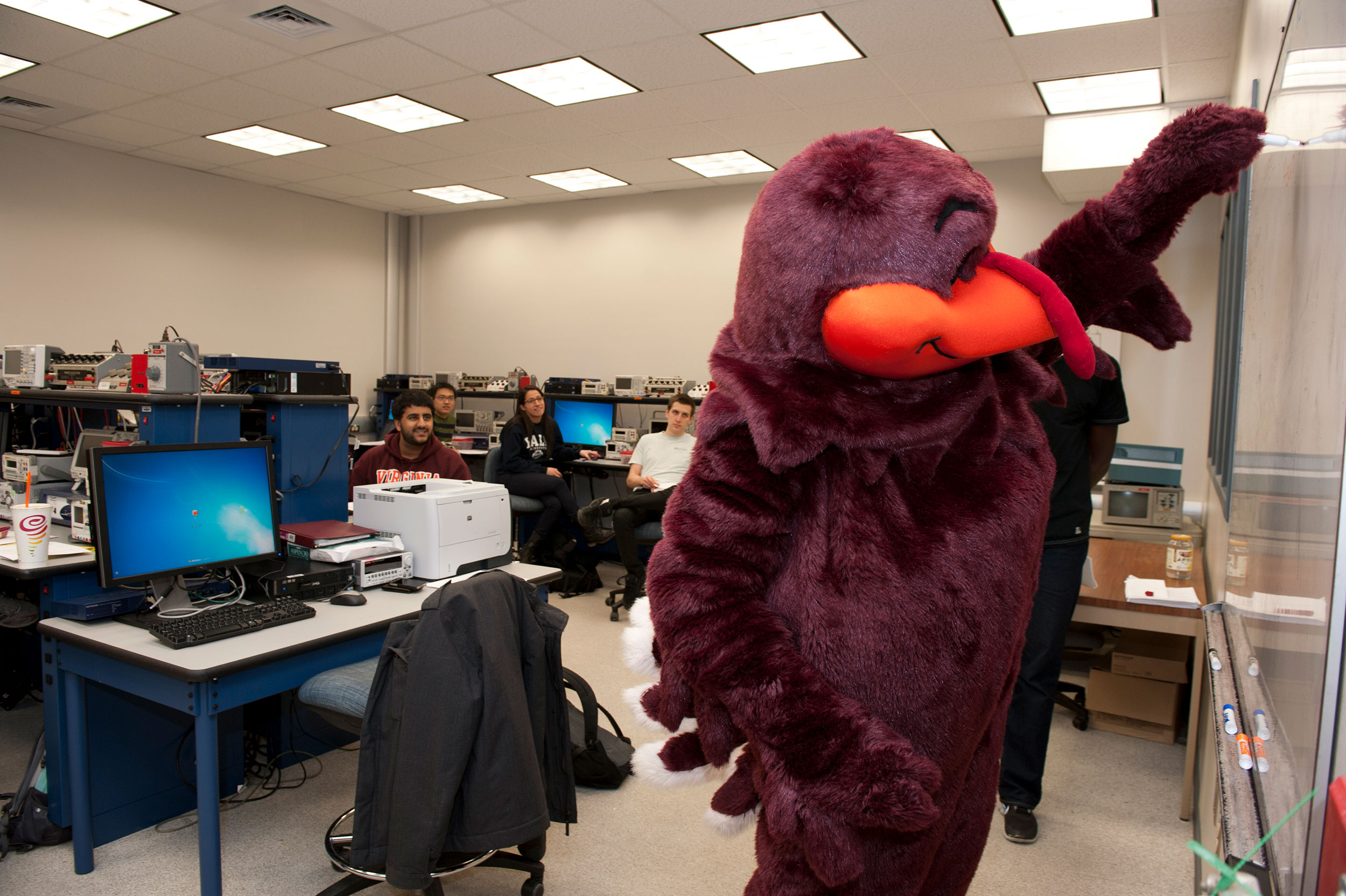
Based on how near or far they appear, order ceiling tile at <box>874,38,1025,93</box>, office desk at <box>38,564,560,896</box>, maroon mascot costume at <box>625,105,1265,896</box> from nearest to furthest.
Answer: maroon mascot costume at <box>625,105,1265,896</box>, office desk at <box>38,564,560,896</box>, ceiling tile at <box>874,38,1025,93</box>

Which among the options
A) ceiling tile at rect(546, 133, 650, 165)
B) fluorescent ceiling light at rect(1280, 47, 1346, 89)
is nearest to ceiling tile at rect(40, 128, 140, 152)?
ceiling tile at rect(546, 133, 650, 165)

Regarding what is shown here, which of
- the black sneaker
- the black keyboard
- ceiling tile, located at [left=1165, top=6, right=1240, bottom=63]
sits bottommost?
the black sneaker

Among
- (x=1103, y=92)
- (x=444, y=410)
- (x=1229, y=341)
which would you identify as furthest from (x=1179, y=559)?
(x=444, y=410)

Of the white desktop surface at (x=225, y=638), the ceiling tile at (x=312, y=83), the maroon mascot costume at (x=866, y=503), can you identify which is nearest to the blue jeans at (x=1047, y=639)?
the maroon mascot costume at (x=866, y=503)

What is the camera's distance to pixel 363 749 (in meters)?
1.74

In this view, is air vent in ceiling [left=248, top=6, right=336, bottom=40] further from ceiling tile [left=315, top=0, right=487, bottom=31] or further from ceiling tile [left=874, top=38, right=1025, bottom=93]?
ceiling tile [left=874, top=38, right=1025, bottom=93]

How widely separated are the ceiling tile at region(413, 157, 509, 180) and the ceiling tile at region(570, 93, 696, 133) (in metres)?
1.37

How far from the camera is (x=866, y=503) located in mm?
896

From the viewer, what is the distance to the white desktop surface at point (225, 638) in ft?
5.78

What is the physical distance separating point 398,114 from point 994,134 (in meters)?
3.57

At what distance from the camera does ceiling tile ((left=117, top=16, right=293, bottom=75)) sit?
12.4ft

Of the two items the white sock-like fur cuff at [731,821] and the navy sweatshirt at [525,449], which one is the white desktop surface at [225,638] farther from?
the navy sweatshirt at [525,449]

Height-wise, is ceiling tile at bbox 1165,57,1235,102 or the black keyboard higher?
ceiling tile at bbox 1165,57,1235,102

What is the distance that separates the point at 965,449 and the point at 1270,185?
743 mm
